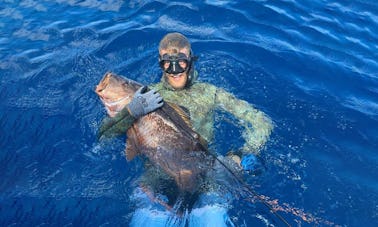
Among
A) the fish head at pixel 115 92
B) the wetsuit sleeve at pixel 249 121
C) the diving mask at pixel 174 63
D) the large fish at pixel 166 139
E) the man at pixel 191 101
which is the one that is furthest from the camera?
the wetsuit sleeve at pixel 249 121

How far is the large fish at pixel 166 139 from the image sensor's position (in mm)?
4473

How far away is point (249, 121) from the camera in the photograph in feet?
18.4

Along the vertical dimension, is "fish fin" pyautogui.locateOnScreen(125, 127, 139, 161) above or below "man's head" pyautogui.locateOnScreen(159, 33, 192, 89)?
below

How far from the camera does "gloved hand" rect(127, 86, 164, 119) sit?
4562 mm

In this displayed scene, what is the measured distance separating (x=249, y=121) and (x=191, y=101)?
92 centimetres

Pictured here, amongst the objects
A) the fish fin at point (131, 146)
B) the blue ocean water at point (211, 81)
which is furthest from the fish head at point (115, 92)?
the blue ocean water at point (211, 81)

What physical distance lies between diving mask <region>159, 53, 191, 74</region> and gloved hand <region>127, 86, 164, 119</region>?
704 mm

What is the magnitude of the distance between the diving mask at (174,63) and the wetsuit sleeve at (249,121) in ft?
2.94

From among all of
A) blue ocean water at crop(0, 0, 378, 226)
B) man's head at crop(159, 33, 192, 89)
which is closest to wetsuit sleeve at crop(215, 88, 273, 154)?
blue ocean water at crop(0, 0, 378, 226)

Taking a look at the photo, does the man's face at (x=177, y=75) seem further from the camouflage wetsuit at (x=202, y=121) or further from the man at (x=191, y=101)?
the camouflage wetsuit at (x=202, y=121)

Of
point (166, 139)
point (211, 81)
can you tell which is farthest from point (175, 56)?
point (211, 81)

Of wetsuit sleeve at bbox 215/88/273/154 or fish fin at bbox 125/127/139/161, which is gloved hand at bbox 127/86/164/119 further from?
wetsuit sleeve at bbox 215/88/273/154

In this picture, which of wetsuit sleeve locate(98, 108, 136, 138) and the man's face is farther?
the man's face

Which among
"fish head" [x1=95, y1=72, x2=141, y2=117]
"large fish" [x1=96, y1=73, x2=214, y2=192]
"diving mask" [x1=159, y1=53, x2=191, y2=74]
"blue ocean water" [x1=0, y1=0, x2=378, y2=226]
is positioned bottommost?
"blue ocean water" [x1=0, y1=0, x2=378, y2=226]
